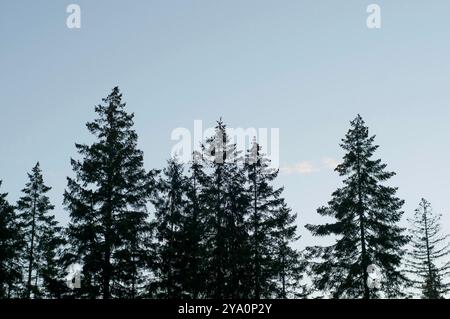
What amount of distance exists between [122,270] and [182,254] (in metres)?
7.33

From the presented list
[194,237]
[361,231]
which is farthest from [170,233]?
[361,231]

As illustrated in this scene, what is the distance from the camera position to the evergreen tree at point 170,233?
30.4m

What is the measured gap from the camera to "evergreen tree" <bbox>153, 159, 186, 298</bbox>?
30.4 m

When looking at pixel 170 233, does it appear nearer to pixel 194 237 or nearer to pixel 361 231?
pixel 194 237

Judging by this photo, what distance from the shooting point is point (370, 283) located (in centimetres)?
2758

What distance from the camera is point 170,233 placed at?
31.9 metres
